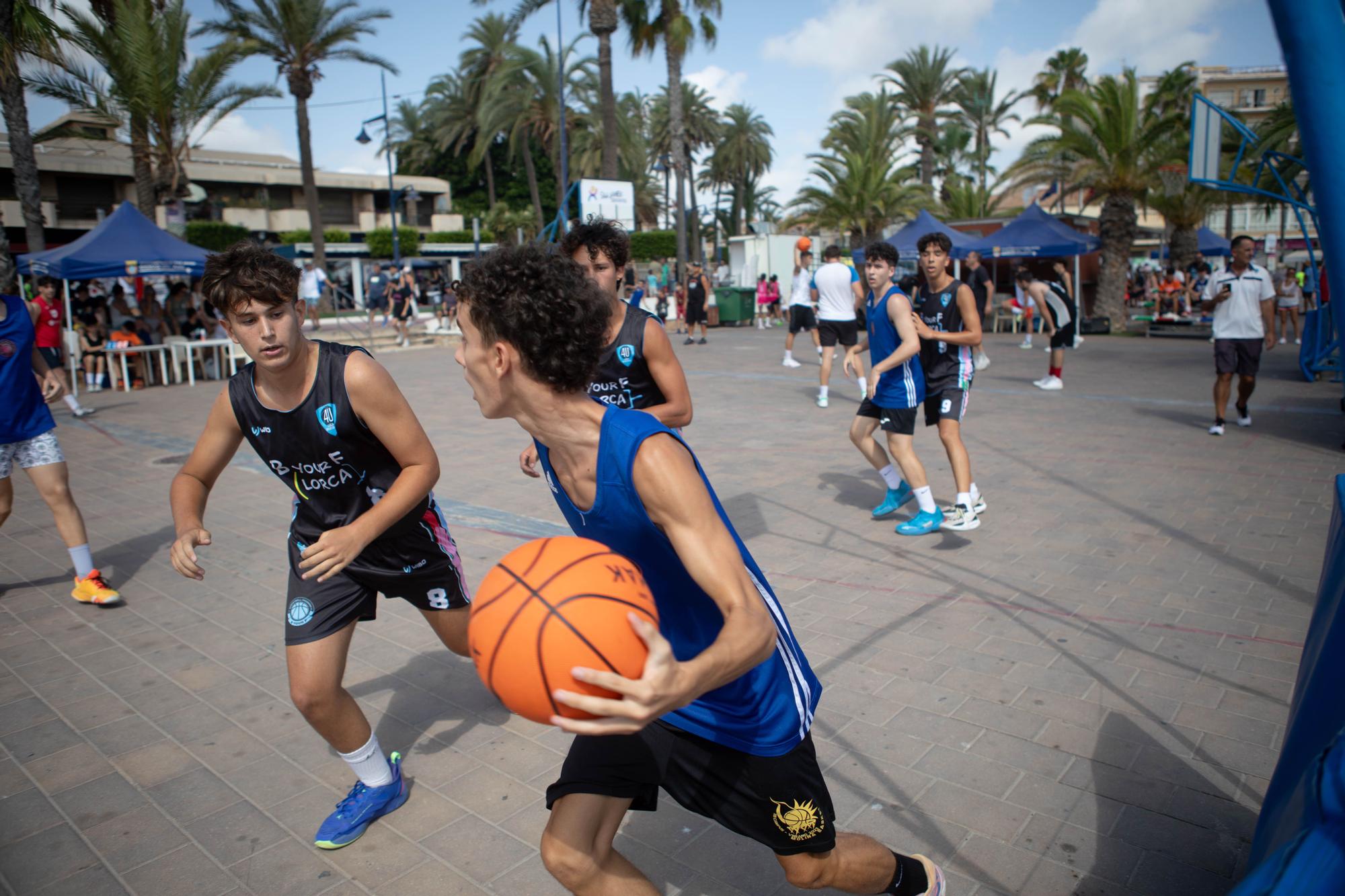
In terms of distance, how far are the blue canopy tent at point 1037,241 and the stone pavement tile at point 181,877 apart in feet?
76.0

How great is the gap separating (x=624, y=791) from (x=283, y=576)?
4582 millimetres

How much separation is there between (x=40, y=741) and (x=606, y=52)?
90.8 feet

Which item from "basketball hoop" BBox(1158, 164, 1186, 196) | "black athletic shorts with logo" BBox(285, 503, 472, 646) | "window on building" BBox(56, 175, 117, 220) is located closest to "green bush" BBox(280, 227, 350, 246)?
"window on building" BBox(56, 175, 117, 220)

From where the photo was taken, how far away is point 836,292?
41.4 ft

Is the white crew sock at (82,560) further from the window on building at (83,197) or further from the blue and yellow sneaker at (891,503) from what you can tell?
the window on building at (83,197)

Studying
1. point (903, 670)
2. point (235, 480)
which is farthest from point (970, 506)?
point (235, 480)

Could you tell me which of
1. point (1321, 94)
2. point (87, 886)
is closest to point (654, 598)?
point (1321, 94)

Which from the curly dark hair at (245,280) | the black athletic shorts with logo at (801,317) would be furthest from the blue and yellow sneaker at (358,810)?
the black athletic shorts with logo at (801,317)

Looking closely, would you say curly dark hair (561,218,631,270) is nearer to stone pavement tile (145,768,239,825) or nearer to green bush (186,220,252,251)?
stone pavement tile (145,768,239,825)

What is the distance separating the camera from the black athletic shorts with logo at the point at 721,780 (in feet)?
6.66

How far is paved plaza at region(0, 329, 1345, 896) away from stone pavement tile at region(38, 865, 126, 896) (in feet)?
0.04

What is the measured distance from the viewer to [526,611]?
1.63m

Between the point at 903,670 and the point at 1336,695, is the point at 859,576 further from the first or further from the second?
the point at 1336,695

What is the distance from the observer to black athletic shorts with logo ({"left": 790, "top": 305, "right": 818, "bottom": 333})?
614 inches
